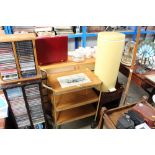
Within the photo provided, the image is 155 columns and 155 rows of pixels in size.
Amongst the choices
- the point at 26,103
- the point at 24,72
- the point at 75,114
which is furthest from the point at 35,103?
the point at 75,114

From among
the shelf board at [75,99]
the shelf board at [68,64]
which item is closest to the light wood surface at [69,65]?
the shelf board at [68,64]

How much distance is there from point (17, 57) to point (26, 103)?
463 millimetres

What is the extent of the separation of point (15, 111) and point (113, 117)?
920 millimetres

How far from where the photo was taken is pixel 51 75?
1.74 m

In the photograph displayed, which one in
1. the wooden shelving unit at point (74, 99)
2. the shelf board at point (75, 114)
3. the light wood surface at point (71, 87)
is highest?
the light wood surface at point (71, 87)

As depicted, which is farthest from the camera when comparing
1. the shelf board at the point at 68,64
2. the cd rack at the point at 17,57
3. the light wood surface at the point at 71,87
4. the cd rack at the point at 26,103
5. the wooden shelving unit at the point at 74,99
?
the shelf board at the point at 68,64

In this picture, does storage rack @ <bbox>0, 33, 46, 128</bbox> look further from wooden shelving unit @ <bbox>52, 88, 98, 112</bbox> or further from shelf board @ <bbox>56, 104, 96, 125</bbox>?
shelf board @ <bbox>56, 104, 96, 125</bbox>

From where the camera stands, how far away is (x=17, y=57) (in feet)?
3.91

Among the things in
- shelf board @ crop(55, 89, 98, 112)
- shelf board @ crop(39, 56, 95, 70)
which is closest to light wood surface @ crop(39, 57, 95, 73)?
shelf board @ crop(39, 56, 95, 70)

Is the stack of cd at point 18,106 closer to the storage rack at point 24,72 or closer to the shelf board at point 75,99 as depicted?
the storage rack at point 24,72

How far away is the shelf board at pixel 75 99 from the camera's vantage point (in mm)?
1647

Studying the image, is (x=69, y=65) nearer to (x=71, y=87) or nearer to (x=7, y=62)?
(x=71, y=87)
